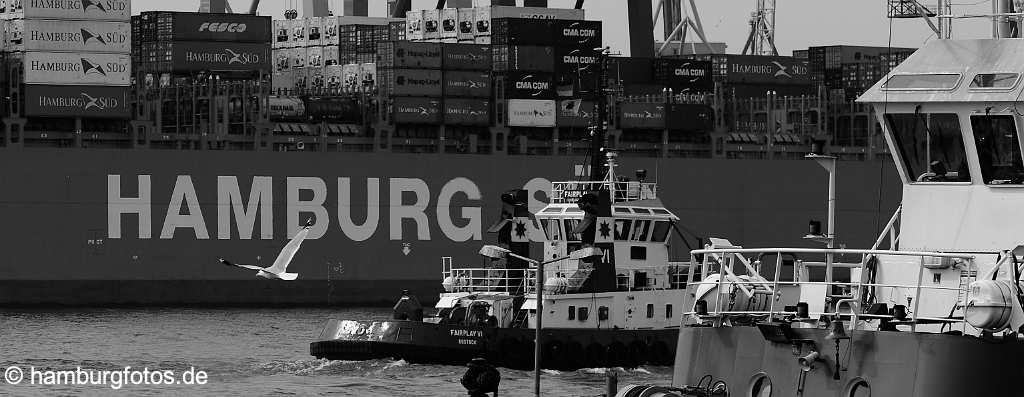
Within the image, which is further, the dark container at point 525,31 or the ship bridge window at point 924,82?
the dark container at point 525,31

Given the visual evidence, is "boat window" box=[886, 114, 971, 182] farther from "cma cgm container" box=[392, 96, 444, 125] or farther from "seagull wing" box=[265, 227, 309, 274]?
"cma cgm container" box=[392, 96, 444, 125]

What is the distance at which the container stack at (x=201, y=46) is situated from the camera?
51.9 meters

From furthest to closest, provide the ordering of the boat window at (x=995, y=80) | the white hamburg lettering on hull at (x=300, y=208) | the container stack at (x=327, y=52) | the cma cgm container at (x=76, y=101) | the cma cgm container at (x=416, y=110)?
the container stack at (x=327, y=52), the cma cgm container at (x=416, y=110), the white hamburg lettering on hull at (x=300, y=208), the cma cgm container at (x=76, y=101), the boat window at (x=995, y=80)

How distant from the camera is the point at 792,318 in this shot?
12062 millimetres

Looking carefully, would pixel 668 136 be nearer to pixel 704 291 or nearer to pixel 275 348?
pixel 275 348

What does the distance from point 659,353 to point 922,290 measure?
56.6ft

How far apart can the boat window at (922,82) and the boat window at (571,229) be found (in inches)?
704

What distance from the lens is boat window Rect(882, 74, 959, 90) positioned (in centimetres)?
1251

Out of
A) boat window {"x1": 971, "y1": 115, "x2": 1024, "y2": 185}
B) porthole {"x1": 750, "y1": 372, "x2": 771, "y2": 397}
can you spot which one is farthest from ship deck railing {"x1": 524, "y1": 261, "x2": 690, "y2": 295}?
porthole {"x1": 750, "y1": 372, "x2": 771, "y2": 397}

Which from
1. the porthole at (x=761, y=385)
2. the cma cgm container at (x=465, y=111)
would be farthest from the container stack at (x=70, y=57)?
the porthole at (x=761, y=385)

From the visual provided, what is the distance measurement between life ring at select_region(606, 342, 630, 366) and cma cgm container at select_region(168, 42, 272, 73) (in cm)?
2562

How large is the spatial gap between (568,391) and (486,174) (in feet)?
91.7

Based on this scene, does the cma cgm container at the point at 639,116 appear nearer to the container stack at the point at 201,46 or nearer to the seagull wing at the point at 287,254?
the container stack at the point at 201,46

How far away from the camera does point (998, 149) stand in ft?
40.9
